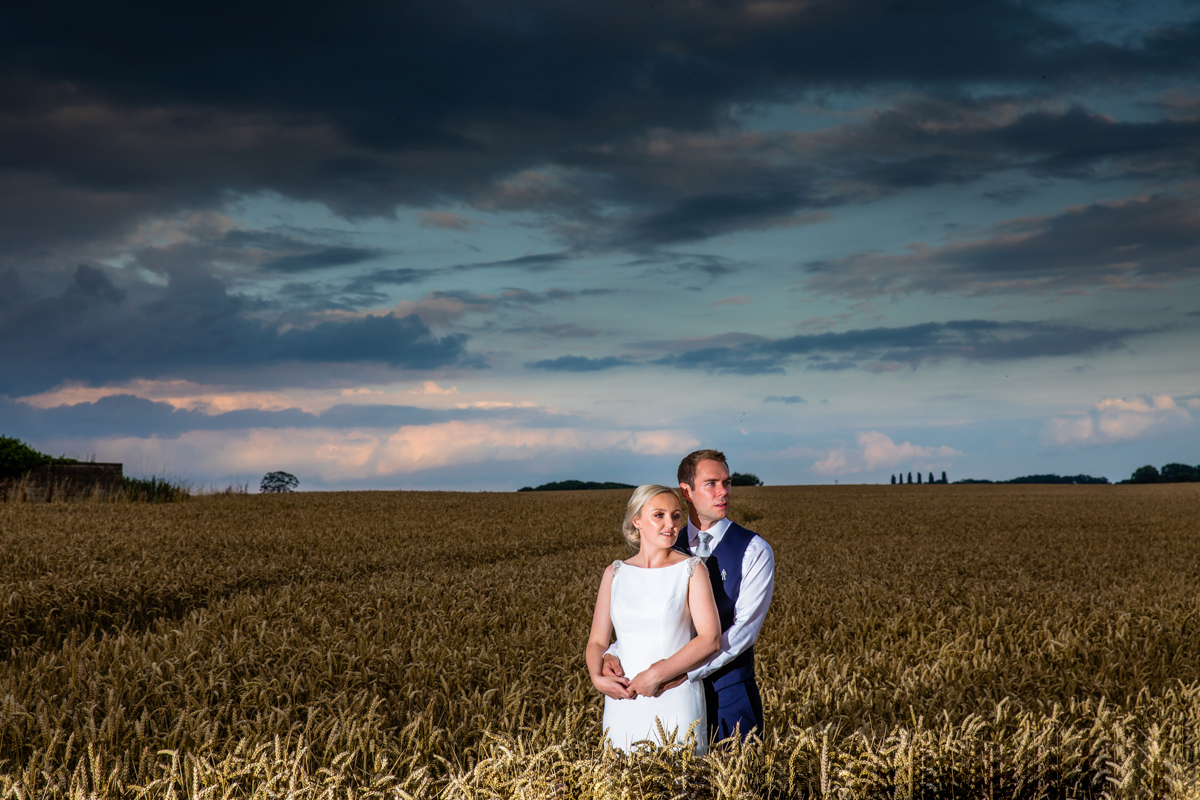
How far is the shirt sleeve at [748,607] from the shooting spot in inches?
132

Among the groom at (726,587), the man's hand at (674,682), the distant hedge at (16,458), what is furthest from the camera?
the distant hedge at (16,458)

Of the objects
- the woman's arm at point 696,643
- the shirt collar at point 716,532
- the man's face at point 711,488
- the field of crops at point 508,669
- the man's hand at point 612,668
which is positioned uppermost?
the man's face at point 711,488

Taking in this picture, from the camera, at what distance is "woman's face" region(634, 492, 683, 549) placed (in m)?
3.20

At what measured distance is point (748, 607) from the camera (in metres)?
3.40

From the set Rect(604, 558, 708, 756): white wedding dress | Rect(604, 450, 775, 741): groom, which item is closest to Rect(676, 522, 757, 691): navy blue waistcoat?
Rect(604, 450, 775, 741): groom

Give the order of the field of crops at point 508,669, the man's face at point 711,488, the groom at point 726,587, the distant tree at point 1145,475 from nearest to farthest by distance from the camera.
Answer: the groom at point 726,587 < the man's face at point 711,488 < the field of crops at point 508,669 < the distant tree at point 1145,475

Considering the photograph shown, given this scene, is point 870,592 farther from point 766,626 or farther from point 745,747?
point 745,747

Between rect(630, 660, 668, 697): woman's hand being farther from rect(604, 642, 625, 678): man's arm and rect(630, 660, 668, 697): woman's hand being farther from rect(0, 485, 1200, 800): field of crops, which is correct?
rect(0, 485, 1200, 800): field of crops

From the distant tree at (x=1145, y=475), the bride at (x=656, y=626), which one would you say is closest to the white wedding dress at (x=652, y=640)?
the bride at (x=656, y=626)

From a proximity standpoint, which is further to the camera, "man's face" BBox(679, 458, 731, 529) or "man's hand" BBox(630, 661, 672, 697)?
"man's face" BBox(679, 458, 731, 529)

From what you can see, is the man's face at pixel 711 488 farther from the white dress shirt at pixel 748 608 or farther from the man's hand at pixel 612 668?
the man's hand at pixel 612 668

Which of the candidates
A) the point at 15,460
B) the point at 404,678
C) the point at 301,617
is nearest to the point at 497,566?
the point at 301,617

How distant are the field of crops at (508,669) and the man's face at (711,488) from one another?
1.01m

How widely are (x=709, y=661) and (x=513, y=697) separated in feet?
8.68
